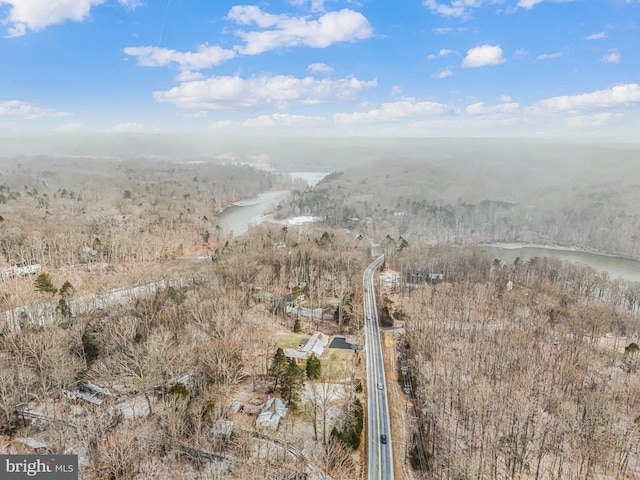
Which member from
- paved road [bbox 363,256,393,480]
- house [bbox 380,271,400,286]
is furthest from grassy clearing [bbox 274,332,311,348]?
house [bbox 380,271,400,286]

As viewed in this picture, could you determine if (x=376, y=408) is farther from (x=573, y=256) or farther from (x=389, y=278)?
(x=573, y=256)

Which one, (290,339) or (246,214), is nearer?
(290,339)

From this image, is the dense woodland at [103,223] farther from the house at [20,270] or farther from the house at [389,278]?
the house at [389,278]

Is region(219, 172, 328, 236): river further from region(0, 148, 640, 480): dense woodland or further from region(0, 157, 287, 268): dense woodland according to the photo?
region(0, 148, 640, 480): dense woodland

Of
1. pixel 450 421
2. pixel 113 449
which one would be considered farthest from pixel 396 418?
pixel 113 449

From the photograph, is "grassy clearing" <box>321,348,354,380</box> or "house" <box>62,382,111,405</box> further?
"grassy clearing" <box>321,348,354,380</box>

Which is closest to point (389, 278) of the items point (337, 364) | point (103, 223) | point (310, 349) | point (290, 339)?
point (290, 339)

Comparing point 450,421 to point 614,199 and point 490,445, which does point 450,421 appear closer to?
point 490,445
